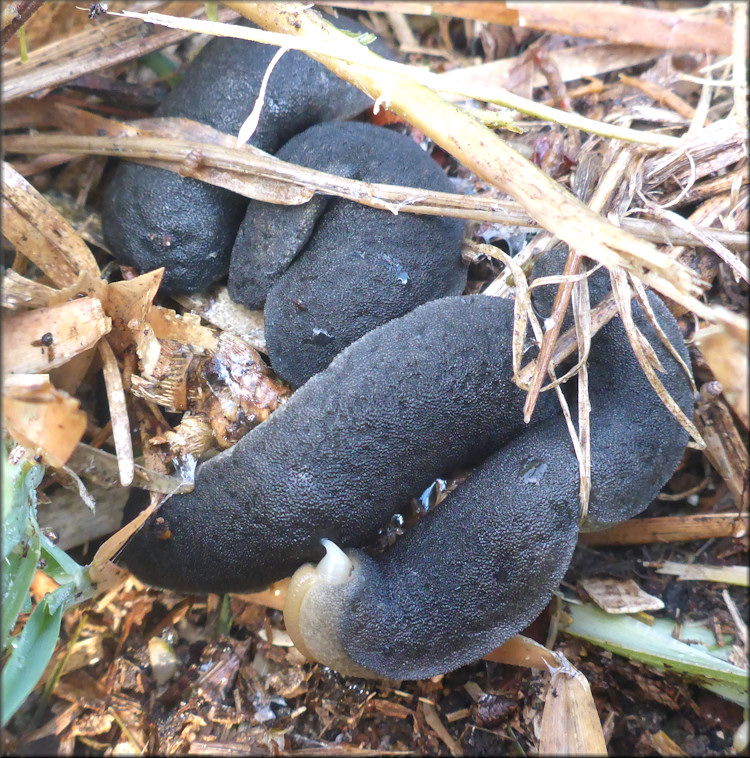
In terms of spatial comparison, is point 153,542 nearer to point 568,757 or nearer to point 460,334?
point 460,334

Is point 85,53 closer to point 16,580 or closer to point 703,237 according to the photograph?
point 16,580

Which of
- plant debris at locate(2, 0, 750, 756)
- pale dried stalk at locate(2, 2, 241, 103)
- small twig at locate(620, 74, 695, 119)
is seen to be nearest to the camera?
plant debris at locate(2, 0, 750, 756)

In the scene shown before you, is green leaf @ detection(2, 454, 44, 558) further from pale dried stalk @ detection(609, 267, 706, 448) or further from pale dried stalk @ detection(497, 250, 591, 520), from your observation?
pale dried stalk @ detection(609, 267, 706, 448)

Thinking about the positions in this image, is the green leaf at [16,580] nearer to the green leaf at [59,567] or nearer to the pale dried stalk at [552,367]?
the green leaf at [59,567]

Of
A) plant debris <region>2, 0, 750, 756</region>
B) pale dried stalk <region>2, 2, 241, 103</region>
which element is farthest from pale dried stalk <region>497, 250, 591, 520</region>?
pale dried stalk <region>2, 2, 241, 103</region>

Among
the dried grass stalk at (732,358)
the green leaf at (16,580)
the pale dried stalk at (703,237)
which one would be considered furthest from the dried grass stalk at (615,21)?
the green leaf at (16,580)

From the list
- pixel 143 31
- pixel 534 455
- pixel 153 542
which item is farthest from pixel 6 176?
pixel 534 455

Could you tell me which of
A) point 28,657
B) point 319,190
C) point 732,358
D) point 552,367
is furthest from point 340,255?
point 28,657
